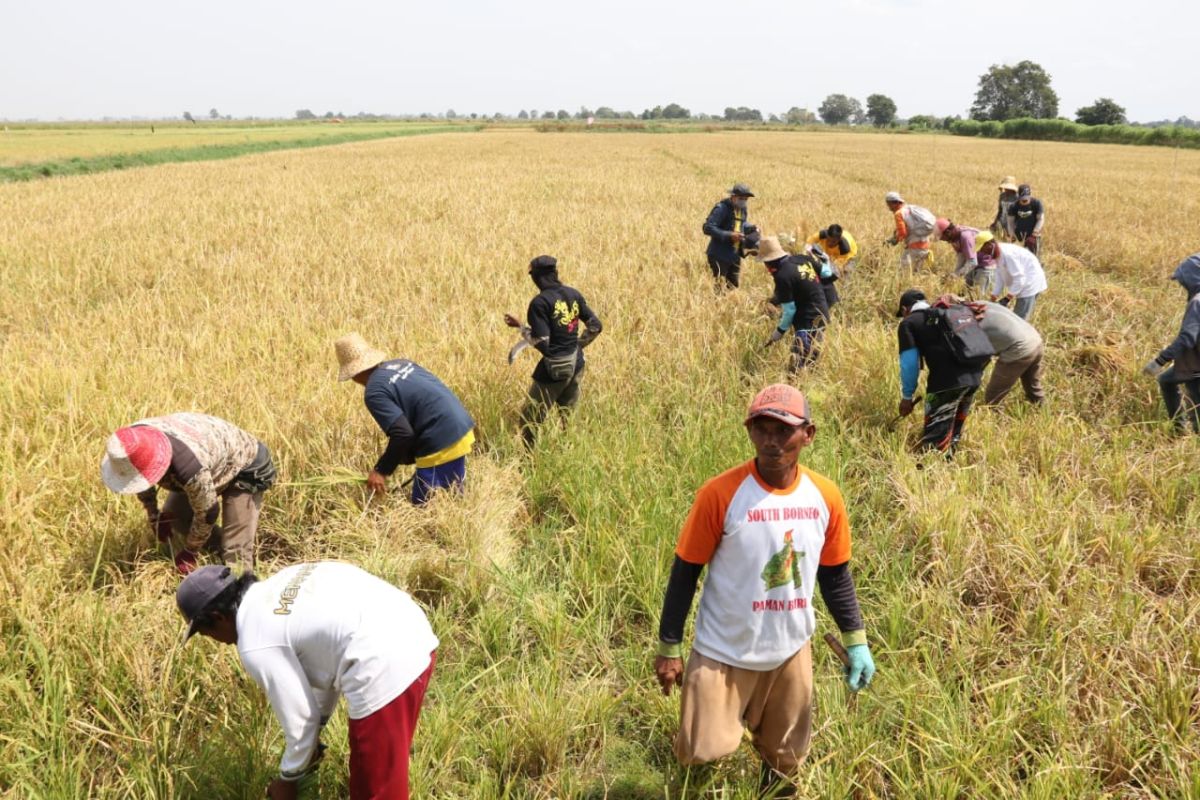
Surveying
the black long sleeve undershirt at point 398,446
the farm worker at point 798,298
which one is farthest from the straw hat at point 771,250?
the black long sleeve undershirt at point 398,446

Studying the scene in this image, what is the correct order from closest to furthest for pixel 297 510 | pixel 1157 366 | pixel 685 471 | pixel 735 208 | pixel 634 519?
1. pixel 634 519
2. pixel 297 510
3. pixel 685 471
4. pixel 1157 366
5. pixel 735 208

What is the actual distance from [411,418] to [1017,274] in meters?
5.75

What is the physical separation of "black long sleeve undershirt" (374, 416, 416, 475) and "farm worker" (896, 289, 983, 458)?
3.09m

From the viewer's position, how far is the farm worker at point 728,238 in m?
8.10

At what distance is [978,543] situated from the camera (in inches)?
128

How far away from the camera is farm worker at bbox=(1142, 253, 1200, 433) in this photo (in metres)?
4.45

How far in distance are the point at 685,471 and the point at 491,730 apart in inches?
76.6

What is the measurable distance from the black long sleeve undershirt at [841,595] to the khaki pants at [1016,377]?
139 inches

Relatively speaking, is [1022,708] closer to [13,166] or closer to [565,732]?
[565,732]

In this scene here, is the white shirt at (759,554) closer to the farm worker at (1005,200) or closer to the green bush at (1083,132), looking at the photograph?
the farm worker at (1005,200)

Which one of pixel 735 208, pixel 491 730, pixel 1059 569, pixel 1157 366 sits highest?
pixel 735 208

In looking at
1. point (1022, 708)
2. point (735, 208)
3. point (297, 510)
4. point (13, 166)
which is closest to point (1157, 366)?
point (1022, 708)

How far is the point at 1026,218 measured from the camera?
9000mm

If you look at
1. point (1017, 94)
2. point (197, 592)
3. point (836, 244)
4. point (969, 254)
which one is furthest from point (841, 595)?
point (1017, 94)
